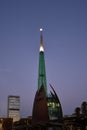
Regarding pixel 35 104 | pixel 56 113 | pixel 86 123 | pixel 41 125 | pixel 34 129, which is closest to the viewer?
pixel 86 123

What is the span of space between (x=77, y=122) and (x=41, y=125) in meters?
11.2

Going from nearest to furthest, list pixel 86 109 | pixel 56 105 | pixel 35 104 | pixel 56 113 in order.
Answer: pixel 35 104 < pixel 56 105 < pixel 56 113 < pixel 86 109

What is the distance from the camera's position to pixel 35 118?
118 meters

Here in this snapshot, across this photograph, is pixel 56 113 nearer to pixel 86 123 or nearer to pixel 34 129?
pixel 34 129

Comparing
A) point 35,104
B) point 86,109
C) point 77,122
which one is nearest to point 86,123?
point 77,122

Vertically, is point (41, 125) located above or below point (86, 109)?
below

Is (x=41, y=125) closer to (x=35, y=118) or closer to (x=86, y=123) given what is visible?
(x=86, y=123)

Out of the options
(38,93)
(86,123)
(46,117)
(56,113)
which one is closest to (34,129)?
(46,117)

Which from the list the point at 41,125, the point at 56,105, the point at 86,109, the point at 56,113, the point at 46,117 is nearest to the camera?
the point at 41,125

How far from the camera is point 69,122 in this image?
84938 millimetres

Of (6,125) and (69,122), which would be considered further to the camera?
(6,125)

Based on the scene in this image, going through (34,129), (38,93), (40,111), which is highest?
(38,93)

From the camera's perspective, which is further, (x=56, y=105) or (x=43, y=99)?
(x=56, y=105)

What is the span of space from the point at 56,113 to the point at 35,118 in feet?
110
